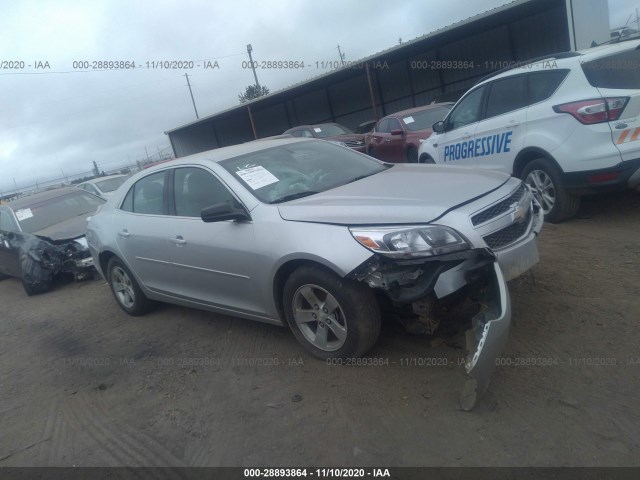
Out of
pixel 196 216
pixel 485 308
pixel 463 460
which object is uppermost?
pixel 196 216

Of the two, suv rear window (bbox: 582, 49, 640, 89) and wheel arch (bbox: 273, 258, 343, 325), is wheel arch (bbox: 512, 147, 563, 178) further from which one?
wheel arch (bbox: 273, 258, 343, 325)

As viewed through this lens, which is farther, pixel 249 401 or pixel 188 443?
A: pixel 249 401

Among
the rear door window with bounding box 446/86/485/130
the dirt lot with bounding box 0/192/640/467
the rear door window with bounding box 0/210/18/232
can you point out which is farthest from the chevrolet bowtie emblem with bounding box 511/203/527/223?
the rear door window with bounding box 0/210/18/232

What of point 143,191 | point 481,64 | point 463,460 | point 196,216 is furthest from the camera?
point 481,64

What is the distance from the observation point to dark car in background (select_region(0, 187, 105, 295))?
8164 mm

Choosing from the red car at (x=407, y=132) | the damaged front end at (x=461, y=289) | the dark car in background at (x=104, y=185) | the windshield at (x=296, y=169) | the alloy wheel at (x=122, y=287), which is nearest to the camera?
the damaged front end at (x=461, y=289)

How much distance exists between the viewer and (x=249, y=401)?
3547 mm

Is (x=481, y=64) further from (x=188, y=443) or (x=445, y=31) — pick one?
(x=188, y=443)

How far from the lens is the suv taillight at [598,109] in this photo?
5082 millimetres

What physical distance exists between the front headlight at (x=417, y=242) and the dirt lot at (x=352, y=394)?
33.2 inches

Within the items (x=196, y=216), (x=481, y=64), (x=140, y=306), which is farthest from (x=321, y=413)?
(x=481, y=64)

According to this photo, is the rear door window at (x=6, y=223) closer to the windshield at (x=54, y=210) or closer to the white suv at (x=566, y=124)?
the windshield at (x=54, y=210)

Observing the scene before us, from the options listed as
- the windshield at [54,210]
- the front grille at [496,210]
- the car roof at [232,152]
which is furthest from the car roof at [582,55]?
the windshield at [54,210]

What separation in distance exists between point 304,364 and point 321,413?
0.67 metres
